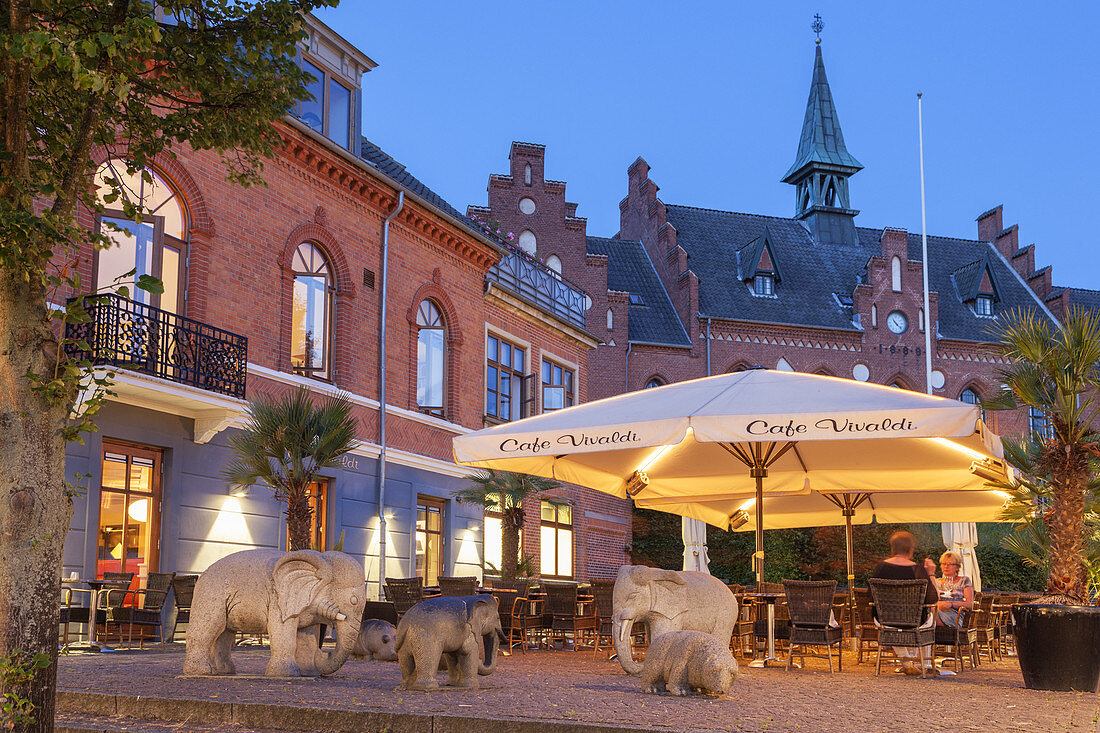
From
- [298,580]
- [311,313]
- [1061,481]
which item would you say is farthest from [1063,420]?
[311,313]

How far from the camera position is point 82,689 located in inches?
311

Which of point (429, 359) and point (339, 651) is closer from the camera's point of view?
point (339, 651)

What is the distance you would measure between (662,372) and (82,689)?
3507 cm

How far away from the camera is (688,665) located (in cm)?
848

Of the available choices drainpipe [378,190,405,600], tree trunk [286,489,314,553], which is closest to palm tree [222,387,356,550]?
tree trunk [286,489,314,553]

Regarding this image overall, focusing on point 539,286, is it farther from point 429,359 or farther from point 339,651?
point 339,651

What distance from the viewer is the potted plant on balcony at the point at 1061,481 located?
9484 mm

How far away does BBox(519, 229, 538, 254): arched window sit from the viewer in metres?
38.7

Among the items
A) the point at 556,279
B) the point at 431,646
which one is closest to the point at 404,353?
the point at 556,279

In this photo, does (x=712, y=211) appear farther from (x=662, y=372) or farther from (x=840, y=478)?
(x=840, y=478)

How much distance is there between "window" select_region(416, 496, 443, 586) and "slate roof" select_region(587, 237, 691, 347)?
18821 millimetres

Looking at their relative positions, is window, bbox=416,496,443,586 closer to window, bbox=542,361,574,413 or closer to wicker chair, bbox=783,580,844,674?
window, bbox=542,361,574,413

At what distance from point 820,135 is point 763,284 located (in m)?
12.4

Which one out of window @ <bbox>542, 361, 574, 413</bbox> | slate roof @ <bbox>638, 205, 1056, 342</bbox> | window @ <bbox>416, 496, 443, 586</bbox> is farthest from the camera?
slate roof @ <bbox>638, 205, 1056, 342</bbox>
